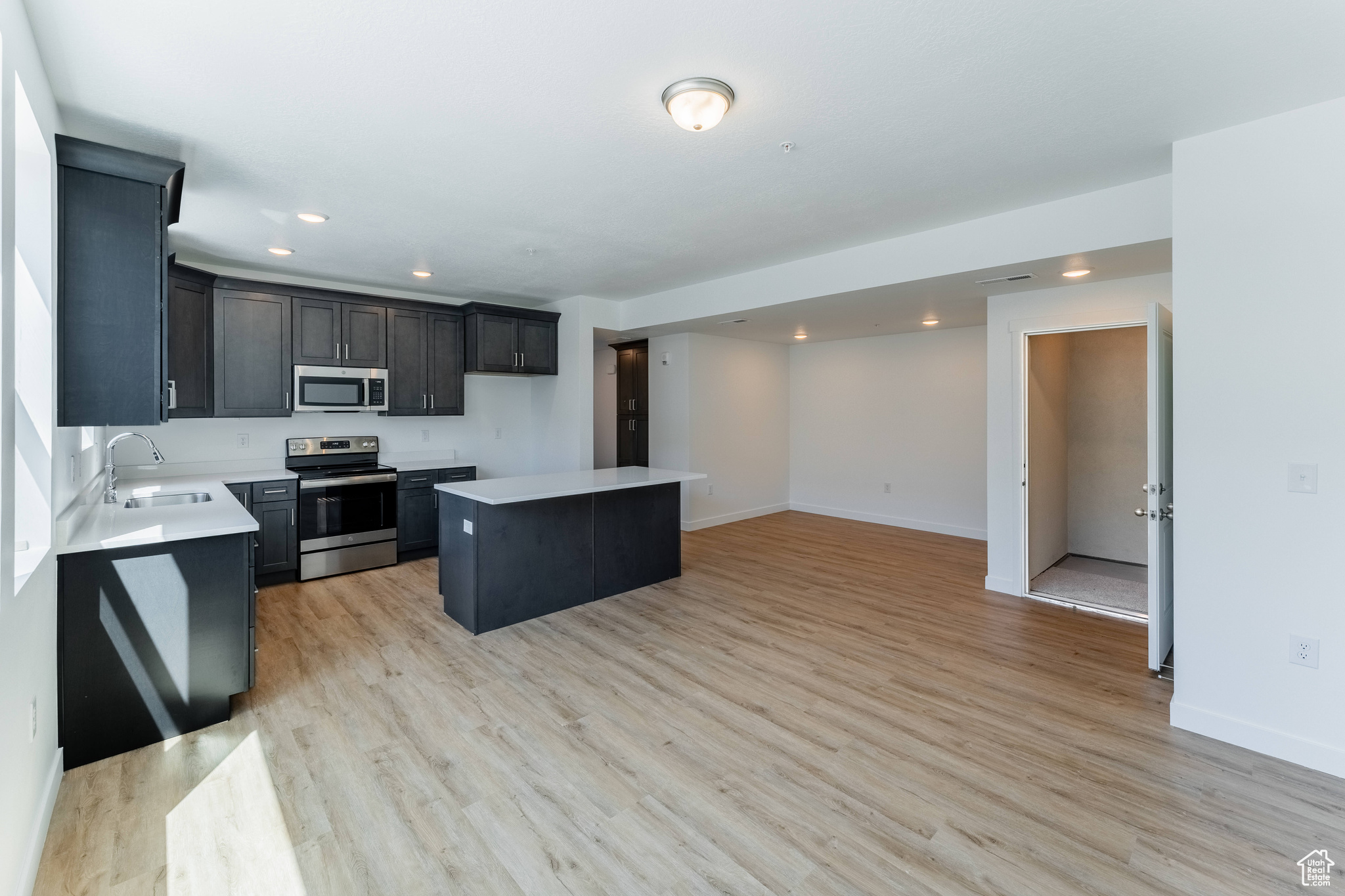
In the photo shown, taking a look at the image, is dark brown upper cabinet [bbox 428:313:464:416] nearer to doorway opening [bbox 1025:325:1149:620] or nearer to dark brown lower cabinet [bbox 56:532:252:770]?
dark brown lower cabinet [bbox 56:532:252:770]

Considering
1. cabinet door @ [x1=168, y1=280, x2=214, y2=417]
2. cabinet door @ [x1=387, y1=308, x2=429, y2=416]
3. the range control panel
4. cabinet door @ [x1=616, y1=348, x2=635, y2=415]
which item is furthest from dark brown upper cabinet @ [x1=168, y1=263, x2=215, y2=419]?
cabinet door @ [x1=616, y1=348, x2=635, y2=415]

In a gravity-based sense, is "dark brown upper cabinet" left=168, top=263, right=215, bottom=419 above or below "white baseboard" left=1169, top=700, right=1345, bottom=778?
above

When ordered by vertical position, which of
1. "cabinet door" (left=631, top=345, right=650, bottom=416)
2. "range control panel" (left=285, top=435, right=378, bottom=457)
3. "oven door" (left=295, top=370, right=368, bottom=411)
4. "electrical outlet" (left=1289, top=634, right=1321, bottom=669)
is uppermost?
"cabinet door" (left=631, top=345, right=650, bottom=416)

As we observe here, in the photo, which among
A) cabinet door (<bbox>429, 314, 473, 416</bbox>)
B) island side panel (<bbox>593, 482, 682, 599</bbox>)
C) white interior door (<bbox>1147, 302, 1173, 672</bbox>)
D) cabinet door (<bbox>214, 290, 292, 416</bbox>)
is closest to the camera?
white interior door (<bbox>1147, 302, 1173, 672</bbox>)

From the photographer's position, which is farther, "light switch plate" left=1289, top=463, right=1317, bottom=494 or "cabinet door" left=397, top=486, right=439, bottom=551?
"cabinet door" left=397, top=486, right=439, bottom=551

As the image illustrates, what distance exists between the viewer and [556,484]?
4164mm

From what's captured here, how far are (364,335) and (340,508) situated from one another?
1.54 meters

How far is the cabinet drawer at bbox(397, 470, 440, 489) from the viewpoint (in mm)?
5254

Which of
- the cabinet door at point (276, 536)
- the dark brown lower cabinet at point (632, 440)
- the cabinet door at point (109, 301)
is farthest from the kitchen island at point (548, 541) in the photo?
the dark brown lower cabinet at point (632, 440)

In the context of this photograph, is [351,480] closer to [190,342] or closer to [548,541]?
[190,342]

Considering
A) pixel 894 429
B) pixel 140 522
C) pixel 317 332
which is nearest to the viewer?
pixel 140 522

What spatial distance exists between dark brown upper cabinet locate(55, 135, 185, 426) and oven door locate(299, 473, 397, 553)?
8.05 ft

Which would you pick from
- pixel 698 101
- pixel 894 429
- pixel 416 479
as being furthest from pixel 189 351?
pixel 894 429

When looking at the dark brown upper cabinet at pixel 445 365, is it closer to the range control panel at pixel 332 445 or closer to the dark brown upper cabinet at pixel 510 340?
the dark brown upper cabinet at pixel 510 340
